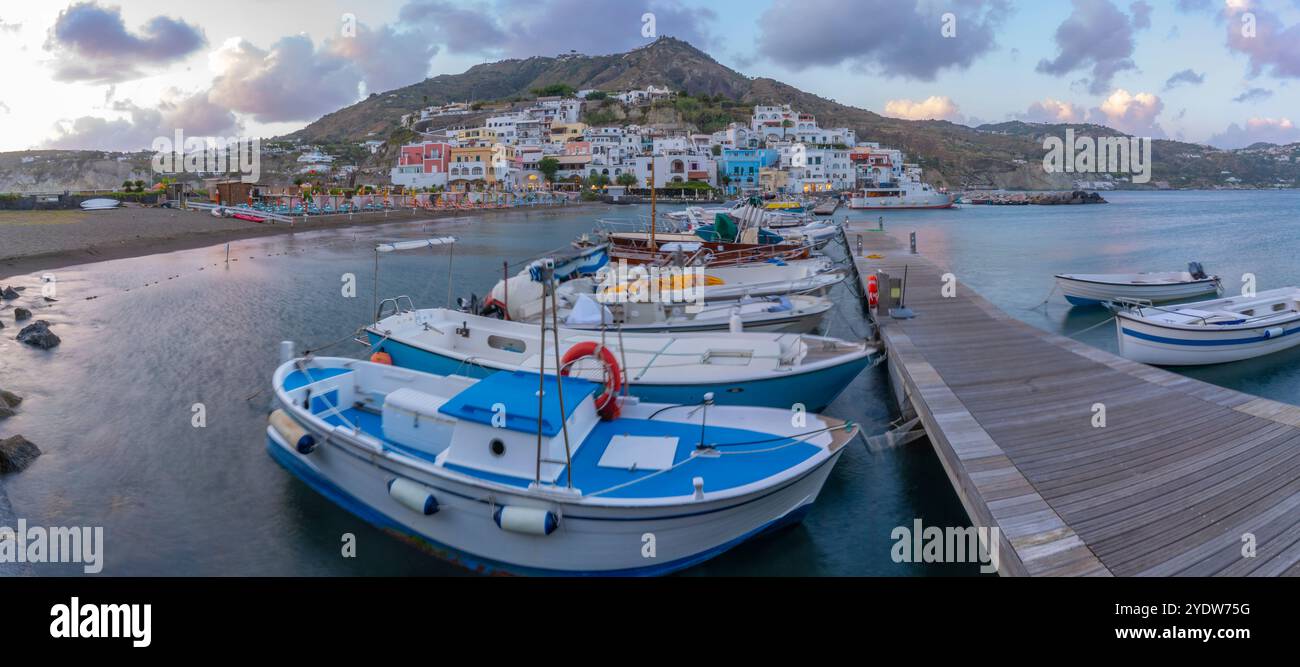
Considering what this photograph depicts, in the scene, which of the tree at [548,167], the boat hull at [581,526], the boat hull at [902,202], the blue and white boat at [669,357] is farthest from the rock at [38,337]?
the tree at [548,167]

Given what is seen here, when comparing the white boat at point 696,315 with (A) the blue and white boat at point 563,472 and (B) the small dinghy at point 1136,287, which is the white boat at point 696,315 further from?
(B) the small dinghy at point 1136,287

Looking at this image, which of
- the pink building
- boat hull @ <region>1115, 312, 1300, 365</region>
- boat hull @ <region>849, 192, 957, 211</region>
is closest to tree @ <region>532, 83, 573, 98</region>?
the pink building

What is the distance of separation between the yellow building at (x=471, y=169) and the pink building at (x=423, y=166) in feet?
3.22

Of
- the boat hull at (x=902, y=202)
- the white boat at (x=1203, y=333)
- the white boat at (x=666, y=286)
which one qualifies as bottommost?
the white boat at (x=1203, y=333)

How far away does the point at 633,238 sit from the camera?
29.7 metres

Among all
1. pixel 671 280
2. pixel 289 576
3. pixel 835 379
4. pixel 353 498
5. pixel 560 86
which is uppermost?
pixel 560 86

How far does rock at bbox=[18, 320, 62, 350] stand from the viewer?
1630 cm

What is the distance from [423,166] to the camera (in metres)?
97.9

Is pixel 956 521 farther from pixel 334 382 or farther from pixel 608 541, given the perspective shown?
pixel 334 382

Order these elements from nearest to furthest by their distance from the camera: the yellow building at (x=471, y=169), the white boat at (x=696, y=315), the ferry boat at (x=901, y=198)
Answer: the white boat at (x=696, y=315) < the ferry boat at (x=901, y=198) < the yellow building at (x=471, y=169)

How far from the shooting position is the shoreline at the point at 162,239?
2859cm

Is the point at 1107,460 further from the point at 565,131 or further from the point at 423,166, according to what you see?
the point at 565,131

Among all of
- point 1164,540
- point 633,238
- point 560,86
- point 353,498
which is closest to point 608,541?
point 353,498
